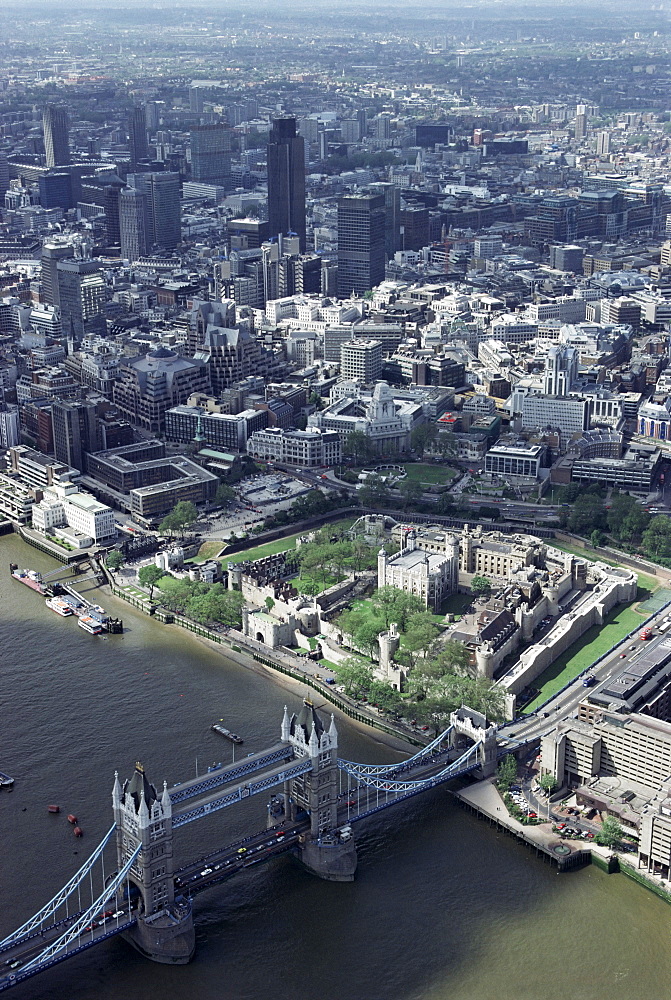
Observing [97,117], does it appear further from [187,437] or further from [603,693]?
[603,693]

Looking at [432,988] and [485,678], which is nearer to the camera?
[432,988]

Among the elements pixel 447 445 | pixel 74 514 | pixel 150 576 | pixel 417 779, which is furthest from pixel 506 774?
pixel 447 445

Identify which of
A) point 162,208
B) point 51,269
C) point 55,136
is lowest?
point 51,269

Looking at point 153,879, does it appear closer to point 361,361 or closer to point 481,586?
point 481,586

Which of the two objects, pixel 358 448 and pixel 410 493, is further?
pixel 358 448

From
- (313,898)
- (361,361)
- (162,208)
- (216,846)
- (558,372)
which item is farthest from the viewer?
(162,208)

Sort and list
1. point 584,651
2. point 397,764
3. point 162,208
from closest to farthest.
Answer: point 397,764
point 584,651
point 162,208

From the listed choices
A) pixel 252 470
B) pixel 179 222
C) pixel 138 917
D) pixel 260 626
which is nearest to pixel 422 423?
pixel 252 470
